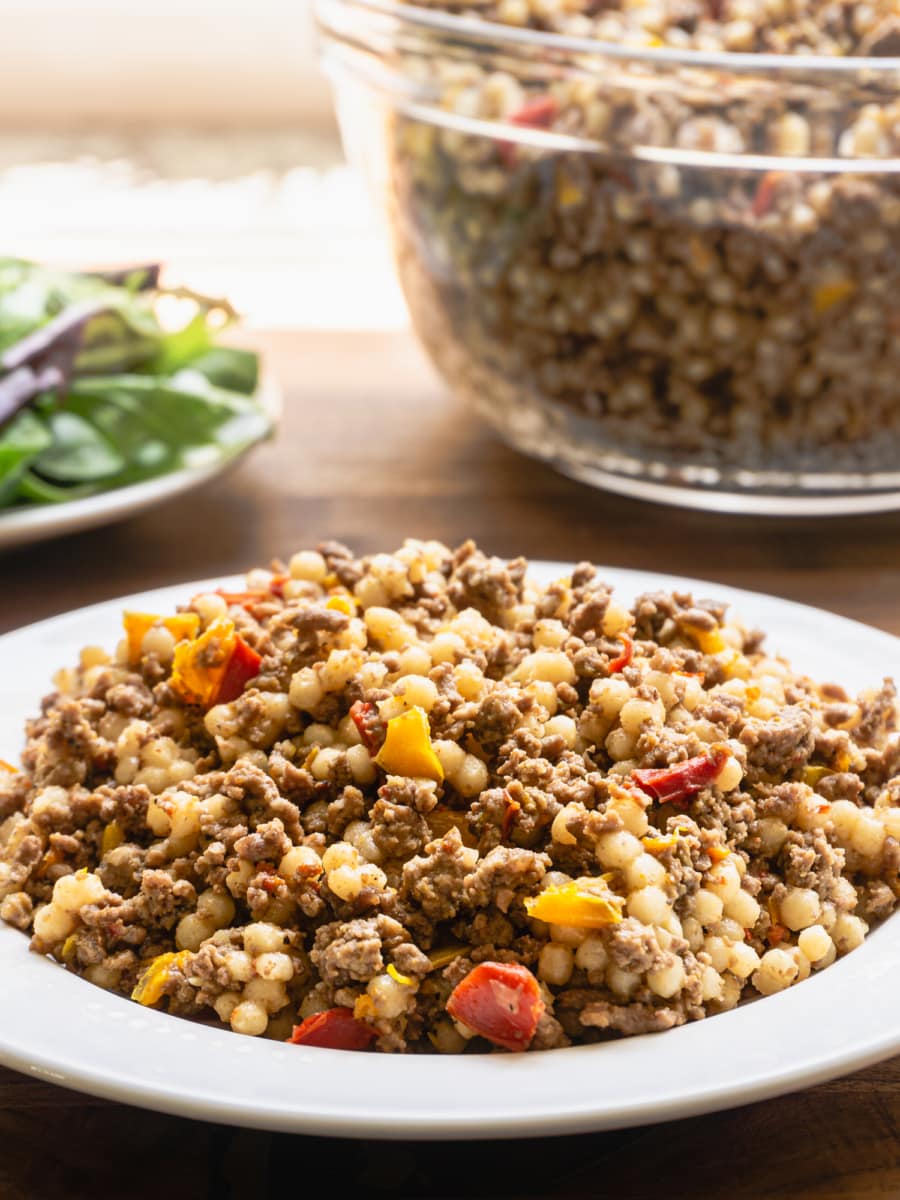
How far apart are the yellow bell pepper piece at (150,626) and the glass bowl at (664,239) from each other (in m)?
0.90

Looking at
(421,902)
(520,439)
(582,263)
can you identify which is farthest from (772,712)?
(520,439)

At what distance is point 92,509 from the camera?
2252 mm

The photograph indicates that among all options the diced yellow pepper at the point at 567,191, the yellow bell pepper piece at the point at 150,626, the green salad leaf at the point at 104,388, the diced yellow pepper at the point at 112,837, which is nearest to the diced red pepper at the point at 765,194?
the diced yellow pepper at the point at 567,191

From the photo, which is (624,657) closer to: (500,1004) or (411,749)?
(411,749)

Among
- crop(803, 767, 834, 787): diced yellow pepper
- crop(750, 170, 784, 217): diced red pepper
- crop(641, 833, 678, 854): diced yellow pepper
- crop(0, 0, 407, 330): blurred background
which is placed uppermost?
crop(750, 170, 784, 217): diced red pepper

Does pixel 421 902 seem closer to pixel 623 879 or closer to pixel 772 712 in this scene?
pixel 623 879

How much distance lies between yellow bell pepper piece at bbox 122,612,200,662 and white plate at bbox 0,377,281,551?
2.19ft

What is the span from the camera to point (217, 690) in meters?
1.48

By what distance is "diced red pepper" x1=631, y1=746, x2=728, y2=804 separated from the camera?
1312mm

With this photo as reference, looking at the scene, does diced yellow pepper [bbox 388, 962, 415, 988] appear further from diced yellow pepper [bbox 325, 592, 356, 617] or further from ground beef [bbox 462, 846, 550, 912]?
diced yellow pepper [bbox 325, 592, 356, 617]

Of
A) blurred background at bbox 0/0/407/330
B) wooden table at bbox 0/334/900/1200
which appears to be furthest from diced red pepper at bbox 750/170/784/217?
blurred background at bbox 0/0/407/330

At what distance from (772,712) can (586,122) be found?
3.38ft

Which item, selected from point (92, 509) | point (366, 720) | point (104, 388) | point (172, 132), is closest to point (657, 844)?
point (366, 720)

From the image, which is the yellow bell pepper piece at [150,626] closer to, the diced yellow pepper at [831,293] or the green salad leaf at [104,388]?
the green salad leaf at [104,388]
